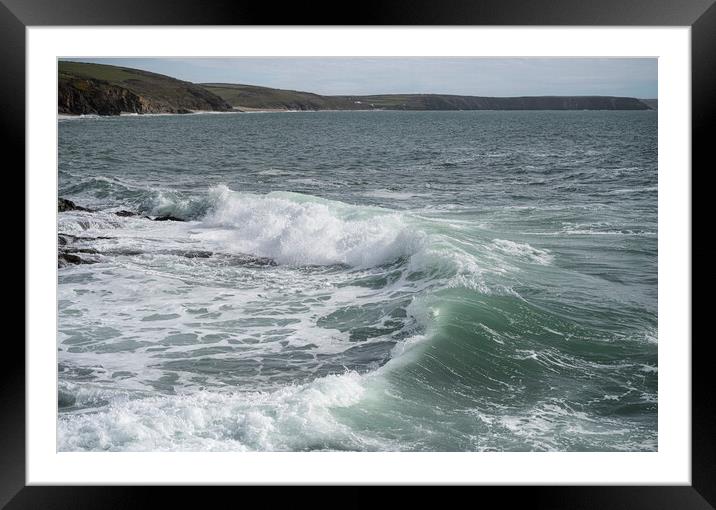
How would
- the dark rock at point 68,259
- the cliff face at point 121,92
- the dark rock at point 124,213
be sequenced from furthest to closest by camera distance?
the cliff face at point 121,92
the dark rock at point 124,213
the dark rock at point 68,259

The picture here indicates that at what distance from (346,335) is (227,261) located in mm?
3086

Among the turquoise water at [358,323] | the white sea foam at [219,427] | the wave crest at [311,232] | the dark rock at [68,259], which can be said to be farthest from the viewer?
the wave crest at [311,232]

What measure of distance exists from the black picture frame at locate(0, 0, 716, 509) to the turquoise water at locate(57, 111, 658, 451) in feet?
3.22

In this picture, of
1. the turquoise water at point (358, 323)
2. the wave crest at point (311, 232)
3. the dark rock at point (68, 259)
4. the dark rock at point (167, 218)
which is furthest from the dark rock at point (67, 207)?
the dark rock at point (68, 259)

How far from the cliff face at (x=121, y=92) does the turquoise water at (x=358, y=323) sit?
20.6 metres

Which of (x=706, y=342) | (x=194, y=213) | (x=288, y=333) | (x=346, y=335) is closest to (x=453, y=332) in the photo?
(x=346, y=335)

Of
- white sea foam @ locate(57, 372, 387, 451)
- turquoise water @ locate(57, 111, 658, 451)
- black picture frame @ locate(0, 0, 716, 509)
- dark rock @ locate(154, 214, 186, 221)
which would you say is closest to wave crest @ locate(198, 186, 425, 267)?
turquoise water @ locate(57, 111, 658, 451)

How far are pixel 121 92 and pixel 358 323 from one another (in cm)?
3465

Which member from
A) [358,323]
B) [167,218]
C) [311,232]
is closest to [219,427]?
[358,323]

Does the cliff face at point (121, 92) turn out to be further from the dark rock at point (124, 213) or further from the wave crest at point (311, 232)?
the wave crest at point (311, 232)

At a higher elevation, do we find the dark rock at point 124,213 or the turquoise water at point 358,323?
the dark rock at point 124,213

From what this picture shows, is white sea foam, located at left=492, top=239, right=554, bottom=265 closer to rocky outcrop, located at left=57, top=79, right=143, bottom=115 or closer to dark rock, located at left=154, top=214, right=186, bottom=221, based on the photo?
dark rock, located at left=154, top=214, right=186, bottom=221

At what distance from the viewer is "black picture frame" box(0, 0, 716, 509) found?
2812mm
